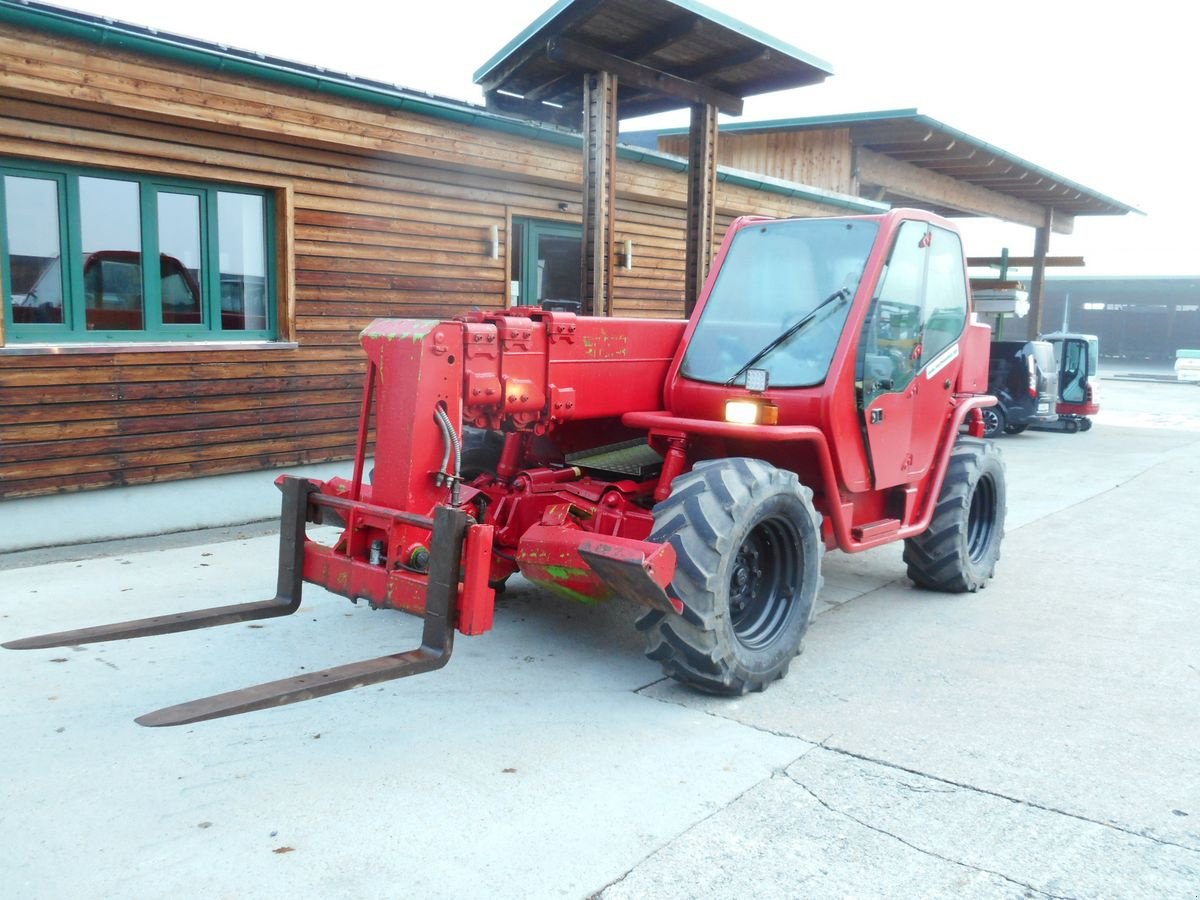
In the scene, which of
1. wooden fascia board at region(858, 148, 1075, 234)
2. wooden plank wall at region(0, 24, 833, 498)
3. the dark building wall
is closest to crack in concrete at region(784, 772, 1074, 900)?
wooden plank wall at region(0, 24, 833, 498)

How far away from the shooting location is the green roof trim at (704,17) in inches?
280

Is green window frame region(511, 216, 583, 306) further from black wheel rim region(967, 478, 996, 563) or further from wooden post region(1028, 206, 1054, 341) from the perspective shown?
wooden post region(1028, 206, 1054, 341)

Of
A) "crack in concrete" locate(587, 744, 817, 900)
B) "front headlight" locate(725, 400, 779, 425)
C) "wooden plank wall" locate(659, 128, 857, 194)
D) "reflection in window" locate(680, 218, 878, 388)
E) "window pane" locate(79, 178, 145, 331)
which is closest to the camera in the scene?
"crack in concrete" locate(587, 744, 817, 900)

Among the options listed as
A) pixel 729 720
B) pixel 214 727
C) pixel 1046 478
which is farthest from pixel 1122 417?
pixel 214 727

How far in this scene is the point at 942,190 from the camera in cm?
1761

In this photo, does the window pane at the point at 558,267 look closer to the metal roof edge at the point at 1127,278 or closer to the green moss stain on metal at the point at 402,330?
the green moss stain on metal at the point at 402,330

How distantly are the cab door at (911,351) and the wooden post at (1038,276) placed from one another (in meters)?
15.9

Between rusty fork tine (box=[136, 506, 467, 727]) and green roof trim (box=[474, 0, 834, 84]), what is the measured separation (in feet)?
16.1

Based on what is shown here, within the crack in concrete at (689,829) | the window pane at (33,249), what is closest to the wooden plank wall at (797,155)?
the window pane at (33,249)

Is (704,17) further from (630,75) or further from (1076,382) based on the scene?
(1076,382)

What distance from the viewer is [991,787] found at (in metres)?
3.53

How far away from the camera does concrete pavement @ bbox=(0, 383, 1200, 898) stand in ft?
9.69

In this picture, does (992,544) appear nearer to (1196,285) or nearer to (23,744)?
(23,744)

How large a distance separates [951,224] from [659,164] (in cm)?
522
